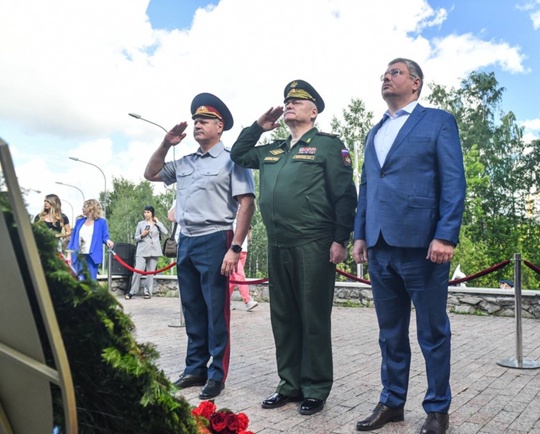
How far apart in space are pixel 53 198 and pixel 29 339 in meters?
7.84

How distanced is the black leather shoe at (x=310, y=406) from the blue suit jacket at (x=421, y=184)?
42.6 inches

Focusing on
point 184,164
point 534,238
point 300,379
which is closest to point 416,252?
point 300,379

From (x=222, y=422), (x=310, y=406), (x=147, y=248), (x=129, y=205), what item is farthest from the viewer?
(x=129, y=205)

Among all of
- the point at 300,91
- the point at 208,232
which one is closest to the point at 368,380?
the point at 208,232

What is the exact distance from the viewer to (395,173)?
124 inches

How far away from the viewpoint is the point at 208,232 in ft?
13.2

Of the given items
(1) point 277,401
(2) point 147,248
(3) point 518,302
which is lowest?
(1) point 277,401

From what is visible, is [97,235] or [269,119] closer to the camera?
[269,119]

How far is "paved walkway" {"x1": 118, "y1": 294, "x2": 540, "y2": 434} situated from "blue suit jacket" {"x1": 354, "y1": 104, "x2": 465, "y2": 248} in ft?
3.84

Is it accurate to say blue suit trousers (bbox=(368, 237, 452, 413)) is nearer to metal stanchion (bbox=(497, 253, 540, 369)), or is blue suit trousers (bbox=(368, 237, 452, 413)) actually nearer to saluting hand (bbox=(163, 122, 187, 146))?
saluting hand (bbox=(163, 122, 187, 146))

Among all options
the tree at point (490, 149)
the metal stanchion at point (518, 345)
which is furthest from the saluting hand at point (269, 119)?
the tree at point (490, 149)

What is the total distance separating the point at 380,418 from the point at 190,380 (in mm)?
1564

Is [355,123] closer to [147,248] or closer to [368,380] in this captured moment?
[147,248]

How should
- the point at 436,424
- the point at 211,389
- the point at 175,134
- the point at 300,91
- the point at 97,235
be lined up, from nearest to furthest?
the point at 436,424 → the point at 300,91 → the point at 211,389 → the point at 175,134 → the point at 97,235
